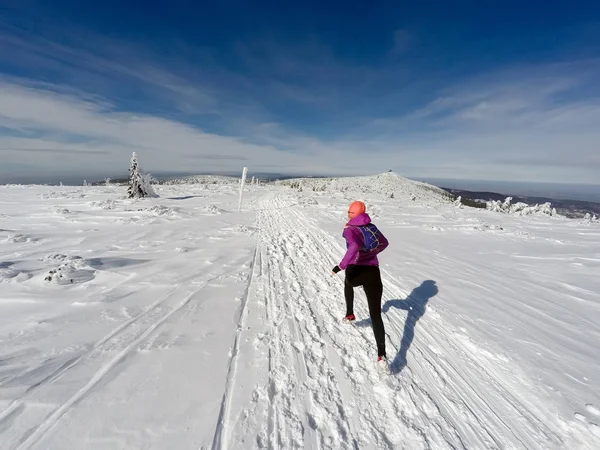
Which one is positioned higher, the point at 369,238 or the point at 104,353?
the point at 369,238

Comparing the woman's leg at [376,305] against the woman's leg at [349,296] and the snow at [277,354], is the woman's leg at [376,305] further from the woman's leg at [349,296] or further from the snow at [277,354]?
the woman's leg at [349,296]

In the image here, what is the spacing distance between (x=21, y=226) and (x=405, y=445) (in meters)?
12.8

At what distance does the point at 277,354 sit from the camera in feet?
12.2

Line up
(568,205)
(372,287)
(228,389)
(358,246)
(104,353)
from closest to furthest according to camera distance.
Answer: (228,389)
(104,353)
(358,246)
(372,287)
(568,205)

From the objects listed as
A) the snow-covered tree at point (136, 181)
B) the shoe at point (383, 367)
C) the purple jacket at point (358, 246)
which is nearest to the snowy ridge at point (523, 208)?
the purple jacket at point (358, 246)

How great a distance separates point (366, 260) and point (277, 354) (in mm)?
1715

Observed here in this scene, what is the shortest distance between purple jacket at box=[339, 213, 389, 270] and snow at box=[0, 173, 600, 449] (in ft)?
4.15

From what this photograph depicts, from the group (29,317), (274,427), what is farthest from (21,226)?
(274,427)

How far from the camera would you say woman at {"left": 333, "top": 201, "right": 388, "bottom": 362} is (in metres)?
3.66

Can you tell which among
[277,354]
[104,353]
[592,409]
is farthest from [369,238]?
[104,353]

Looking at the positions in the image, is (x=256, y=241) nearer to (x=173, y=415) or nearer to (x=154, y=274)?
(x=154, y=274)

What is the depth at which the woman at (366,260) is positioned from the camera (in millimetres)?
3663

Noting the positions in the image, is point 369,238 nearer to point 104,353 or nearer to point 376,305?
point 376,305

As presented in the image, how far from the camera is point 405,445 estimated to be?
2643 millimetres
